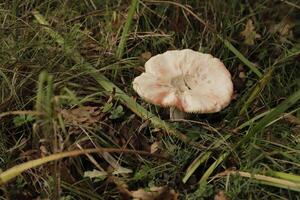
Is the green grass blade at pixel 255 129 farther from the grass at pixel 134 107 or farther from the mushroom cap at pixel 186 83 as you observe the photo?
the mushroom cap at pixel 186 83

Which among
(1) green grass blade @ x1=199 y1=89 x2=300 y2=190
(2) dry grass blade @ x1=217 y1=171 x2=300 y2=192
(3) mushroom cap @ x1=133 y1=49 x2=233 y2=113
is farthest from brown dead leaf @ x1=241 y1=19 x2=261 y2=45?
(2) dry grass blade @ x1=217 y1=171 x2=300 y2=192

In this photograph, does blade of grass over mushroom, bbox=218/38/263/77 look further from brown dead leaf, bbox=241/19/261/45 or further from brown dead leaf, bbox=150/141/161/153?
brown dead leaf, bbox=150/141/161/153

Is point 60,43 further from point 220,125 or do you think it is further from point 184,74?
point 220,125

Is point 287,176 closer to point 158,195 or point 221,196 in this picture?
point 221,196

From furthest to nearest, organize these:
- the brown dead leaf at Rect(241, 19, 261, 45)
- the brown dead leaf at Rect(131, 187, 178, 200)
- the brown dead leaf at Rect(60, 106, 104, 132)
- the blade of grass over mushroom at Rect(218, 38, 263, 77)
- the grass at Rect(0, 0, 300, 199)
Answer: the brown dead leaf at Rect(241, 19, 261, 45), the blade of grass over mushroom at Rect(218, 38, 263, 77), the brown dead leaf at Rect(60, 106, 104, 132), the grass at Rect(0, 0, 300, 199), the brown dead leaf at Rect(131, 187, 178, 200)

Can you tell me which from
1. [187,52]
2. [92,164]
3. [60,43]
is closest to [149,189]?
[92,164]

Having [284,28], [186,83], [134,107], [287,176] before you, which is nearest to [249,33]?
[284,28]
